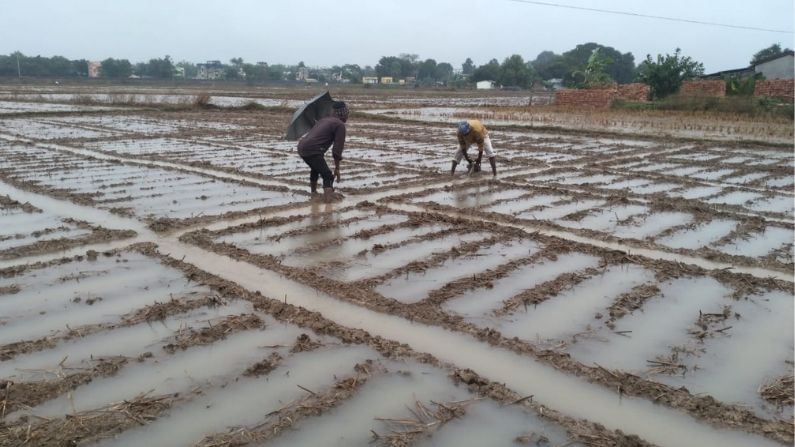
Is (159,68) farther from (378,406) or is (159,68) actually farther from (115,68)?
(378,406)

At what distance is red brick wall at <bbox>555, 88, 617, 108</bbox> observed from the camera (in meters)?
24.9

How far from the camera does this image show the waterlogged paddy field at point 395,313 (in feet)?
8.84

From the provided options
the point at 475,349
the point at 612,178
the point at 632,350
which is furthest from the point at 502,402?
the point at 612,178

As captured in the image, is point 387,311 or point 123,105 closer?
point 387,311

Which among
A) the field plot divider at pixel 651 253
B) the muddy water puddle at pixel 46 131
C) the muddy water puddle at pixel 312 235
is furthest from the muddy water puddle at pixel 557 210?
the muddy water puddle at pixel 46 131

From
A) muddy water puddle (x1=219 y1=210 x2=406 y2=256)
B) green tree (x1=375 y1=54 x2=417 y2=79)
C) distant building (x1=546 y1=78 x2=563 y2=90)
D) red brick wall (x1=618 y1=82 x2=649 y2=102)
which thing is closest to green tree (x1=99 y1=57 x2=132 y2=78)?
green tree (x1=375 y1=54 x2=417 y2=79)

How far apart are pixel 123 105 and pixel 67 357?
23.4 meters

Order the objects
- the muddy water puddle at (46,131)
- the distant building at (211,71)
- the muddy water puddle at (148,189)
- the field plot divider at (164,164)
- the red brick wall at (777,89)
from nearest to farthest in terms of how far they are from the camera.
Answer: the muddy water puddle at (148,189) → the field plot divider at (164,164) → the muddy water puddle at (46,131) → the red brick wall at (777,89) → the distant building at (211,71)

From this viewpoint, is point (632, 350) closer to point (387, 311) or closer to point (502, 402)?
point (502, 402)

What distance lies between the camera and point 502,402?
2.85m

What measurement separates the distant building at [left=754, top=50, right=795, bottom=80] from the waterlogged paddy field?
90.0 ft

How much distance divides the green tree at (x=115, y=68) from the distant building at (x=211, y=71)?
11.5 m

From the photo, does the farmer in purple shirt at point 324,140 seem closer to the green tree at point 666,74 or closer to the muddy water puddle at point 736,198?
the muddy water puddle at point 736,198

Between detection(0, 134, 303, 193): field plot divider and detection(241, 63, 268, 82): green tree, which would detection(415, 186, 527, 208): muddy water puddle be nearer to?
detection(0, 134, 303, 193): field plot divider
